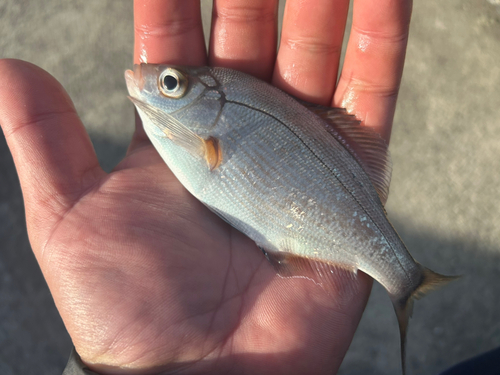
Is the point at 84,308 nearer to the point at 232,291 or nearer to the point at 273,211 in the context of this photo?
the point at 232,291

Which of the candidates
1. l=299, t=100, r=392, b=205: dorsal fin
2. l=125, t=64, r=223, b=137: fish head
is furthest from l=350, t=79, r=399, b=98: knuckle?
l=125, t=64, r=223, b=137: fish head

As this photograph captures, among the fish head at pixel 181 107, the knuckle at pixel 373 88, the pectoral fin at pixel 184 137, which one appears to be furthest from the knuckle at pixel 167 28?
the knuckle at pixel 373 88

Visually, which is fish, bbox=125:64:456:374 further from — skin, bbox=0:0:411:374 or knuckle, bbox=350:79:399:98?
knuckle, bbox=350:79:399:98

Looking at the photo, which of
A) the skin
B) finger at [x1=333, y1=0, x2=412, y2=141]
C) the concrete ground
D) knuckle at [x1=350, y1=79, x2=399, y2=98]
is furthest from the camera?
the concrete ground

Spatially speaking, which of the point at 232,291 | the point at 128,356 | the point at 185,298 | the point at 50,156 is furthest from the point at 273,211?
the point at 50,156

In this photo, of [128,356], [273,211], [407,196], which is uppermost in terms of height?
[273,211]

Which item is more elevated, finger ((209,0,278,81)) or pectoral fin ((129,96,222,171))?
finger ((209,0,278,81))

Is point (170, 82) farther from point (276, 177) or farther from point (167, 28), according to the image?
point (276, 177)
